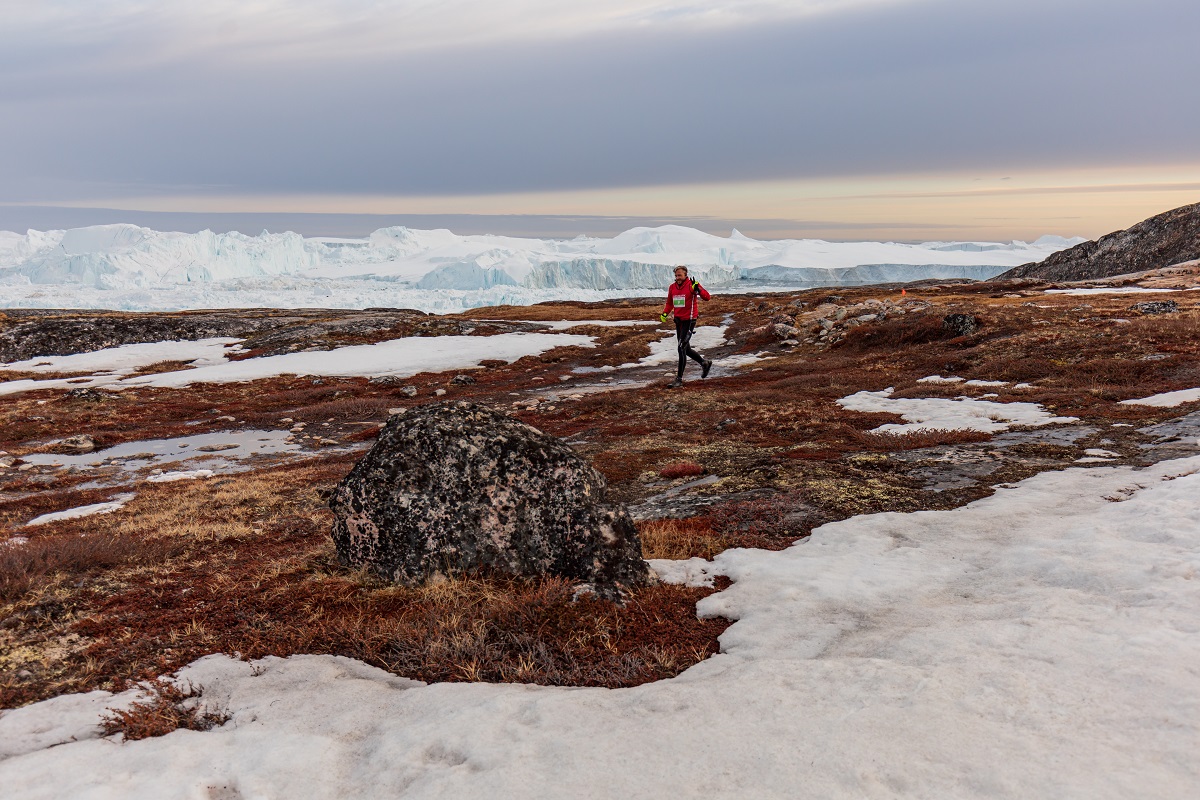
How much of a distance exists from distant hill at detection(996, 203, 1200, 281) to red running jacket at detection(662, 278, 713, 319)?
3466 inches

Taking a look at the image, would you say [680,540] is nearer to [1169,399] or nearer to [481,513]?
[481,513]

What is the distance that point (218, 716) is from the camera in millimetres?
5066

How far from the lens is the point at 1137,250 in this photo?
9106 cm

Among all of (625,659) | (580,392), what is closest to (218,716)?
(625,659)

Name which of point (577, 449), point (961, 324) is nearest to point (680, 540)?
Answer: point (577, 449)

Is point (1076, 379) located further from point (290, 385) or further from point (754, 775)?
point (290, 385)

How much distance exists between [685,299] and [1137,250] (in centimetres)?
9934

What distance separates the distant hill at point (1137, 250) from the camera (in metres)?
84.7

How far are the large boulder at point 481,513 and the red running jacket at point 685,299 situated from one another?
64.3 ft

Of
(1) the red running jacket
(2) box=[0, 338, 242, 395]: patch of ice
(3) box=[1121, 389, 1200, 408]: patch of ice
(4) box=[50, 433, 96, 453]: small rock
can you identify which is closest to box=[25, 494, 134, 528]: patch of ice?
(4) box=[50, 433, 96, 453]: small rock

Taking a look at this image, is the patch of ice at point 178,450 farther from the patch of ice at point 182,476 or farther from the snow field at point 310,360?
the snow field at point 310,360

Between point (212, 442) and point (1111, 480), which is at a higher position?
point (1111, 480)

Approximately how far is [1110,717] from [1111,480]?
820cm

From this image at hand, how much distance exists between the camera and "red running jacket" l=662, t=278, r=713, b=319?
88.6ft
